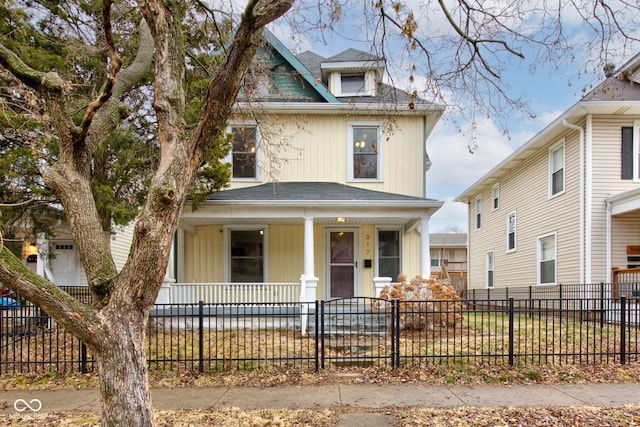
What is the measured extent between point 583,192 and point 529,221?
3.49 metres

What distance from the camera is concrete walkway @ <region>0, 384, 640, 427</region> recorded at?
5.36m

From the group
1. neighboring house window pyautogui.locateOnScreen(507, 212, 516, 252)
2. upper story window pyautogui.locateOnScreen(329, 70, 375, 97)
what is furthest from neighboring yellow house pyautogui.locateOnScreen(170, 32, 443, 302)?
neighboring house window pyautogui.locateOnScreen(507, 212, 516, 252)

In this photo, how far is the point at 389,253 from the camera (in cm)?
1195

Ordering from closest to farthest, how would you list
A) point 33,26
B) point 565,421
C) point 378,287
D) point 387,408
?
point 565,421, point 387,408, point 33,26, point 378,287

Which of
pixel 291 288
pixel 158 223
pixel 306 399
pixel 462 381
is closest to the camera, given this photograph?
pixel 158 223

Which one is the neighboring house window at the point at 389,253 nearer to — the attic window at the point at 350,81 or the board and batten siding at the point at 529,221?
the attic window at the point at 350,81

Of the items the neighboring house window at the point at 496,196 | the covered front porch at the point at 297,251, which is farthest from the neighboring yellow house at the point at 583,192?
the covered front porch at the point at 297,251

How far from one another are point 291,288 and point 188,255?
3257 mm

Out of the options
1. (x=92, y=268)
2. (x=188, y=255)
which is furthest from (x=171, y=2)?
(x=188, y=255)

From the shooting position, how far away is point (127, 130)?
27.0ft

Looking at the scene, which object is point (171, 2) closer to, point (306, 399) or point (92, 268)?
point (92, 268)

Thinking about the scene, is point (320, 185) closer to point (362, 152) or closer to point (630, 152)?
point (362, 152)

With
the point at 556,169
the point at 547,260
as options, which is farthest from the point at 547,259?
the point at 556,169

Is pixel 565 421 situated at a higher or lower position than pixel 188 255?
lower
